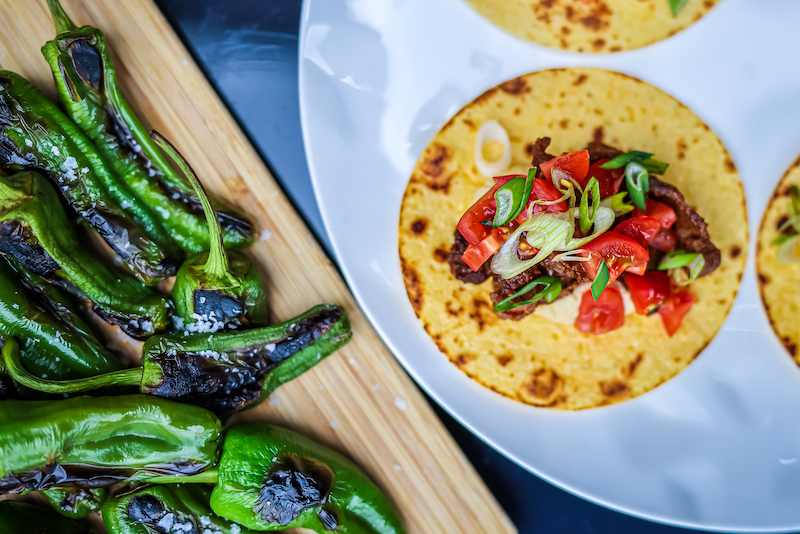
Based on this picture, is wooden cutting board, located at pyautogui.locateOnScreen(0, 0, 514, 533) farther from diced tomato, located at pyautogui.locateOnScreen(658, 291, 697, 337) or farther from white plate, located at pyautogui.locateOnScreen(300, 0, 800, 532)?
diced tomato, located at pyautogui.locateOnScreen(658, 291, 697, 337)

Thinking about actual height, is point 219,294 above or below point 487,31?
below

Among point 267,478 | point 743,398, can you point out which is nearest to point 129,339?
point 267,478

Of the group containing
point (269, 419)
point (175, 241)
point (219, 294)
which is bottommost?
point (269, 419)

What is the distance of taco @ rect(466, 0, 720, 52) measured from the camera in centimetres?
272

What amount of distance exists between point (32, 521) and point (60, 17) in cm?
227

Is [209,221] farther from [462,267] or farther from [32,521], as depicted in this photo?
[32,521]

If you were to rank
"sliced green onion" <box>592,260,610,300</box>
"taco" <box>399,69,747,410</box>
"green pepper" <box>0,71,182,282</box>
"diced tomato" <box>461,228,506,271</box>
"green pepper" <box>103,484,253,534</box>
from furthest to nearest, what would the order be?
1. "taco" <box>399,69,747,410</box>
2. "green pepper" <box>103,484,253,534</box>
3. "green pepper" <box>0,71,182,282</box>
4. "diced tomato" <box>461,228,506,271</box>
5. "sliced green onion" <box>592,260,610,300</box>

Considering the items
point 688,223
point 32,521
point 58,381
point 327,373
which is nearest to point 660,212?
point 688,223

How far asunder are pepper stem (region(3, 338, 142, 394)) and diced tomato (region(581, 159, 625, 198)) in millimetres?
2161

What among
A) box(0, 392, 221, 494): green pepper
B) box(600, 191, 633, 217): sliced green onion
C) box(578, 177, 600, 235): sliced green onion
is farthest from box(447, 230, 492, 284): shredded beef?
box(0, 392, 221, 494): green pepper

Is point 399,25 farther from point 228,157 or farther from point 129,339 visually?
point 129,339

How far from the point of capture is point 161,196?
2648mm

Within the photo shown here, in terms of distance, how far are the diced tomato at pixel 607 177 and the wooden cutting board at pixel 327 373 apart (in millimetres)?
1230

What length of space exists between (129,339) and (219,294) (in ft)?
1.92
